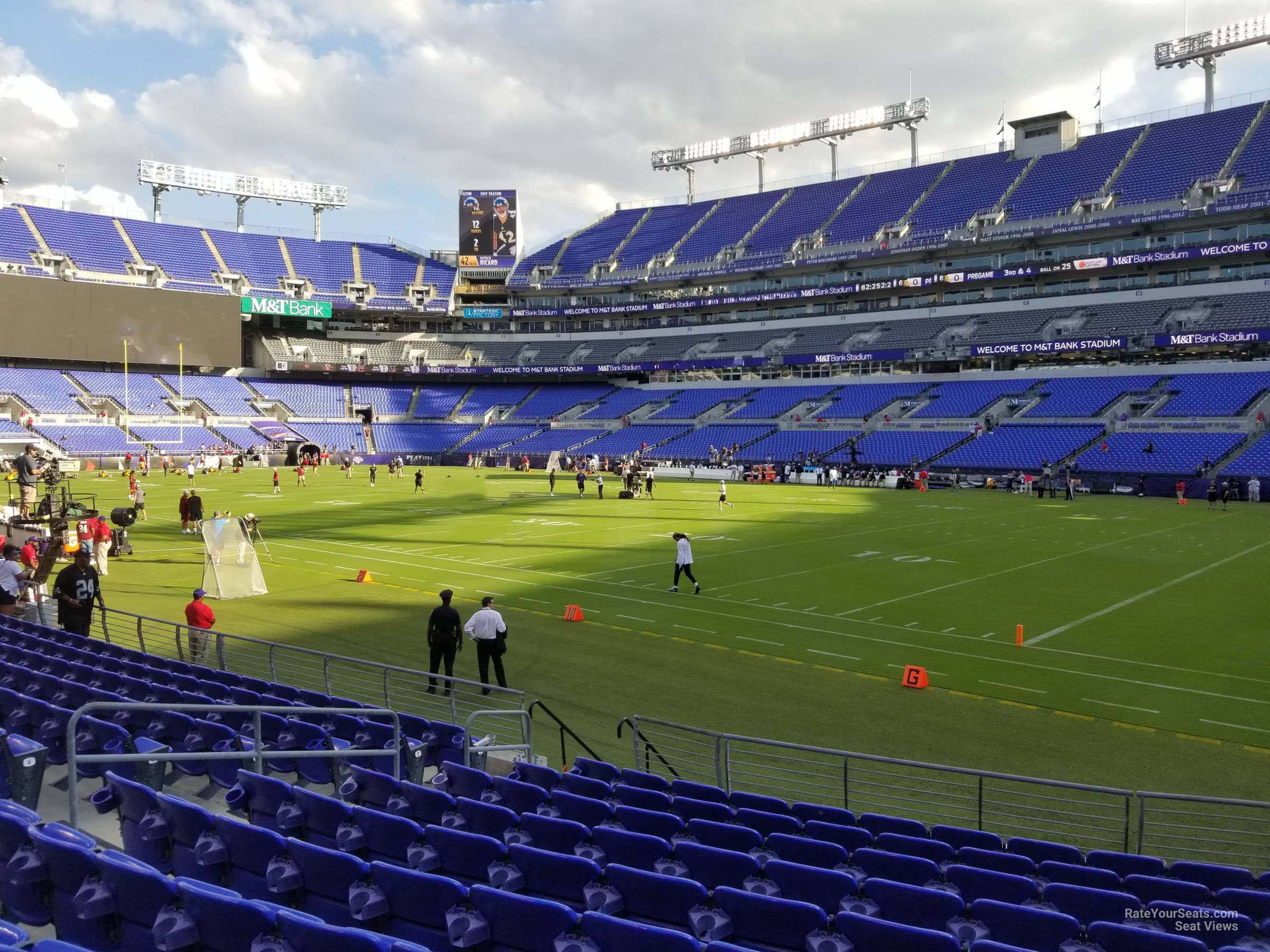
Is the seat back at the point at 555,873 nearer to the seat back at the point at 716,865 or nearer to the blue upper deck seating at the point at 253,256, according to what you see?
the seat back at the point at 716,865

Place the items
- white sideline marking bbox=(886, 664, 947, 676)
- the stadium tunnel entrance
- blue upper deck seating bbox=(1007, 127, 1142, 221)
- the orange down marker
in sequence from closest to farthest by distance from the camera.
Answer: the orange down marker
white sideline marking bbox=(886, 664, 947, 676)
blue upper deck seating bbox=(1007, 127, 1142, 221)
the stadium tunnel entrance

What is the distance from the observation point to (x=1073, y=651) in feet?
55.8

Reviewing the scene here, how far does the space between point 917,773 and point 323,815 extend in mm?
7843

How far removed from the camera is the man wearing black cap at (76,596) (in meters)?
13.8

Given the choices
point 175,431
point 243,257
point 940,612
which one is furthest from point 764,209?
point 940,612

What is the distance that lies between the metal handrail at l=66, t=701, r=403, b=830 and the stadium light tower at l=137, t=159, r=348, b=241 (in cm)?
9798

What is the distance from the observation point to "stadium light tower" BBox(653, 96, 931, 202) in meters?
85.4

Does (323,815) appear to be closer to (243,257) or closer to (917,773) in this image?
(917,773)

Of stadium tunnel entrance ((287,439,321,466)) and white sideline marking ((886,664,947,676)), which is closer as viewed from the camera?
white sideline marking ((886,664,947,676))

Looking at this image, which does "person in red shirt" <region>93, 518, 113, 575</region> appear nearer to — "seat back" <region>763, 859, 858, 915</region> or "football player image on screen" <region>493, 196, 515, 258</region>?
"seat back" <region>763, 859, 858, 915</region>

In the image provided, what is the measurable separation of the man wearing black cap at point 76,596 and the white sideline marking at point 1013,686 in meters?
14.7

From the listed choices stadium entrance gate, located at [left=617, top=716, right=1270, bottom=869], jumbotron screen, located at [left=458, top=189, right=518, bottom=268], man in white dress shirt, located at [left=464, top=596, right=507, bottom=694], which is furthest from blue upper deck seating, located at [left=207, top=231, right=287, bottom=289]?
stadium entrance gate, located at [left=617, top=716, right=1270, bottom=869]

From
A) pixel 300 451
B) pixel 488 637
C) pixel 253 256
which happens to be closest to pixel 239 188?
pixel 253 256

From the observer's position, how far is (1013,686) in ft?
48.9
